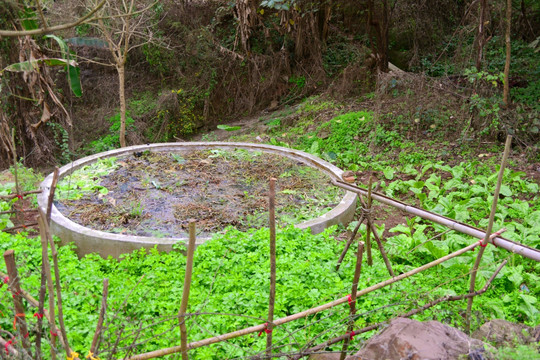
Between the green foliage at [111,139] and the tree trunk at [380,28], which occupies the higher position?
the tree trunk at [380,28]

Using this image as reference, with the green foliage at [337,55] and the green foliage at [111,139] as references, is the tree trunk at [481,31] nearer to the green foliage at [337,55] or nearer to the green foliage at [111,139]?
the green foliage at [337,55]

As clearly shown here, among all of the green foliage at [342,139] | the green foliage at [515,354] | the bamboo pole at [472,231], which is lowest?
the green foliage at [342,139]

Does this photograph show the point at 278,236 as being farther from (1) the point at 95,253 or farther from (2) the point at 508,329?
(2) the point at 508,329

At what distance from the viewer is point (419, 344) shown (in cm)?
211

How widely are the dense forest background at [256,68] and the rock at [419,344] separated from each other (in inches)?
231

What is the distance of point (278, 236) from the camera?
436cm

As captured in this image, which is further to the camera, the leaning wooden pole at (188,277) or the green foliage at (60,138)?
the green foliage at (60,138)

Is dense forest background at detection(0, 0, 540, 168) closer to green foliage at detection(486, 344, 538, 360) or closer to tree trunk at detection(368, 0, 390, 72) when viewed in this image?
tree trunk at detection(368, 0, 390, 72)

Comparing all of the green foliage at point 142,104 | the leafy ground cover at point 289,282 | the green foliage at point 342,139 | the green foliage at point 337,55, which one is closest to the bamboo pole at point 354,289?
the leafy ground cover at point 289,282

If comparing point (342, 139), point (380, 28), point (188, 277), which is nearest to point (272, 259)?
point (188, 277)

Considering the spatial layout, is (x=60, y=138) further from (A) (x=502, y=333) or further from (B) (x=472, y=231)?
(A) (x=502, y=333)

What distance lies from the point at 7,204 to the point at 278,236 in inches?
153

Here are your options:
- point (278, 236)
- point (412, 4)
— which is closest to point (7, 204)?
point (278, 236)

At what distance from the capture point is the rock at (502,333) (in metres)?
2.52
